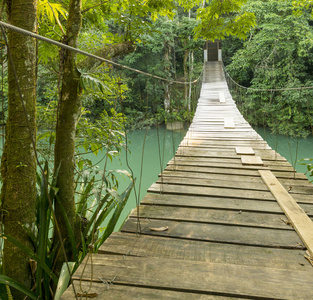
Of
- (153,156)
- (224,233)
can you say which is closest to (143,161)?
(153,156)

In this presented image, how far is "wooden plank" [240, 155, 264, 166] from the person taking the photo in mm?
2035

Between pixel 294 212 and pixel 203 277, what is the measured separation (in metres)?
0.64

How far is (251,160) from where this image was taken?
83.0 inches

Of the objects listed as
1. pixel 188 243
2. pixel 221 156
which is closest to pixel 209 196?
pixel 188 243

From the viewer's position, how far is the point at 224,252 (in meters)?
0.97

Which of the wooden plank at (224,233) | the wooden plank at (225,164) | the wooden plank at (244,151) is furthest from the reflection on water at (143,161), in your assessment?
the wooden plank at (224,233)

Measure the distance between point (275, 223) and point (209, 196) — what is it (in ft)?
1.24

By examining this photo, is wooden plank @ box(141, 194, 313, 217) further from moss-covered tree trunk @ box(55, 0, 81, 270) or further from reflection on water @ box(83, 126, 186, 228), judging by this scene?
reflection on water @ box(83, 126, 186, 228)

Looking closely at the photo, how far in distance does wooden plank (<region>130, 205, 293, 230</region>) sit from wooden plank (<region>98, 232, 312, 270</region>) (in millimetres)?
180

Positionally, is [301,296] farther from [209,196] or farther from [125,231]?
[209,196]

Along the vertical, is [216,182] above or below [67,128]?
below

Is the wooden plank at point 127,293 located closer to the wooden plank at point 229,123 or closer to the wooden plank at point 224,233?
the wooden plank at point 224,233

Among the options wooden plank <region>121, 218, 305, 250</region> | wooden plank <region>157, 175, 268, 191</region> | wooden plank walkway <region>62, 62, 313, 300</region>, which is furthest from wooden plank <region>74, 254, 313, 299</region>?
wooden plank <region>157, 175, 268, 191</region>

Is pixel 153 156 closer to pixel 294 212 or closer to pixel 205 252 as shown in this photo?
pixel 294 212
